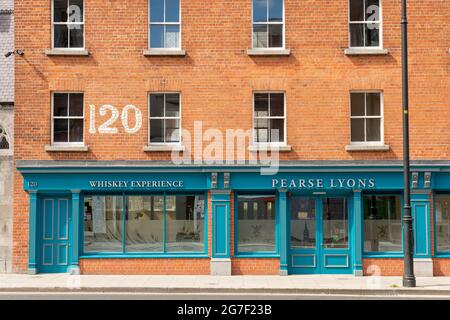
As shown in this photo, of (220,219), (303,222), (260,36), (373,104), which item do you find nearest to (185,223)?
(220,219)

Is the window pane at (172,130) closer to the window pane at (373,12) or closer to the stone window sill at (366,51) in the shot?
the stone window sill at (366,51)

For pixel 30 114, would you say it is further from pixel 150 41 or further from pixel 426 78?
pixel 426 78

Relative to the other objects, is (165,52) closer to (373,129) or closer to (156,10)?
(156,10)

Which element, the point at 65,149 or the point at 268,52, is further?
the point at 268,52

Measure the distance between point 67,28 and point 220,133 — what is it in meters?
6.01

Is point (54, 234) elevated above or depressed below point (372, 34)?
below

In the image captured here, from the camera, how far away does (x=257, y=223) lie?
65.1ft

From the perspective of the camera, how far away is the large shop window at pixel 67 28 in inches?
791

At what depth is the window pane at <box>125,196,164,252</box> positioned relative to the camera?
19.9 metres

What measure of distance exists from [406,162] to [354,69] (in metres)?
4.07

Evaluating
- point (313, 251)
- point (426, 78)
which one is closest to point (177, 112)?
point (313, 251)

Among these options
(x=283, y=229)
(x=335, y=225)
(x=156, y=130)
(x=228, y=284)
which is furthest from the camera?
(x=156, y=130)

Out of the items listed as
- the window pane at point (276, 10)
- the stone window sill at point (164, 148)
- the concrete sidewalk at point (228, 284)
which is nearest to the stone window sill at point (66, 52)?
the stone window sill at point (164, 148)

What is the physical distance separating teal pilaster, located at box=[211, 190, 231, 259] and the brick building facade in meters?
0.05
